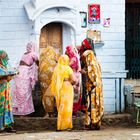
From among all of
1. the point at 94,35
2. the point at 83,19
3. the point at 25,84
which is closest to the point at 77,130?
the point at 25,84

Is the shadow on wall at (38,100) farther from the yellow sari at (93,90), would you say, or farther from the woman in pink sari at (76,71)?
the yellow sari at (93,90)

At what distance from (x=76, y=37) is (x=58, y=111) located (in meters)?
2.63

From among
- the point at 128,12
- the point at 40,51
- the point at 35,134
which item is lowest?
the point at 35,134

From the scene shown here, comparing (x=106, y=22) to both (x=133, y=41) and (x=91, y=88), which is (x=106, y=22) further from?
(x=91, y=88)

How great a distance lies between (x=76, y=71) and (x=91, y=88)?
2.64ft

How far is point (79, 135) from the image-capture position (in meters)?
11.5

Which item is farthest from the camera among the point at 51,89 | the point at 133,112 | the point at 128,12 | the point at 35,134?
the point at 128,12

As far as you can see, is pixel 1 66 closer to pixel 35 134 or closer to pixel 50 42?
pixel 35 134

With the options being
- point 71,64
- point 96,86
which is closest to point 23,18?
point 71,64

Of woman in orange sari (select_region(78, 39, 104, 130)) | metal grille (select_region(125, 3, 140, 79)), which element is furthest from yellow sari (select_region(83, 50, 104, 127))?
metal grille (select_region(125, 3, 140, 79))

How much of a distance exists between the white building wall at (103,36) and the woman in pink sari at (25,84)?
728mm

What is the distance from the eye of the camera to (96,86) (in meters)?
12.4

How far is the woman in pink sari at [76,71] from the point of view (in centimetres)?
1272

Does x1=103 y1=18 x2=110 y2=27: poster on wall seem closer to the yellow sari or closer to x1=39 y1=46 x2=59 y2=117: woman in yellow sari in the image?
x1=39 y1=46 x2=59 y2=117: woman in yellow sari
